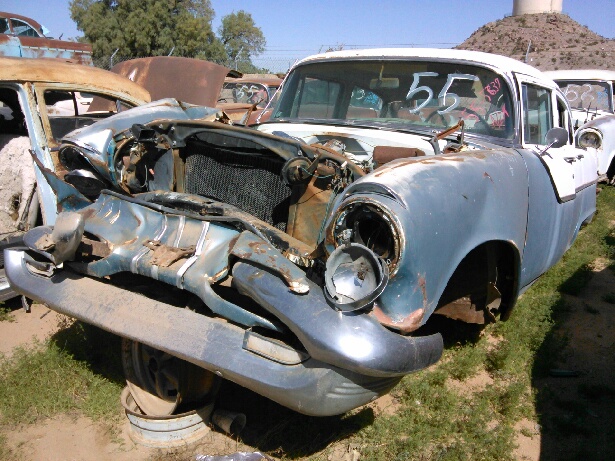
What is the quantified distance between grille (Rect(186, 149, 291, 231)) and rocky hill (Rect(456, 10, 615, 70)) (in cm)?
3271

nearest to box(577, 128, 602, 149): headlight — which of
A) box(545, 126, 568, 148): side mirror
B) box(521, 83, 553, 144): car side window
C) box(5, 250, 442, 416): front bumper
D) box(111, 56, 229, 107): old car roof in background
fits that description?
box(521, 83, 553, 144): car side window

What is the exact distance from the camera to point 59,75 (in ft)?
14.6

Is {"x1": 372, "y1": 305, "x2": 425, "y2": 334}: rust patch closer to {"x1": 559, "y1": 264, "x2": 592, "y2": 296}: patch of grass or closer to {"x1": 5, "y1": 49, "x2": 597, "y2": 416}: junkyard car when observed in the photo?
{"x1": 5, "y1": 49, "x2": 597, "y2": 416}: junkyard car

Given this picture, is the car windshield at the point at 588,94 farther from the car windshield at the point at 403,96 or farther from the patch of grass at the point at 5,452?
the patch of grass at the point at 5,452

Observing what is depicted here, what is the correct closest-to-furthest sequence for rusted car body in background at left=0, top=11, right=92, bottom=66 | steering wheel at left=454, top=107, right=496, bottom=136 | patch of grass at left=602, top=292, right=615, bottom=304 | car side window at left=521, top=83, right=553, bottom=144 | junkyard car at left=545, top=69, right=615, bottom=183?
steering wheel at left=454, top=107, right=496, bottom=136, car side window at left=521, top=83, right=553, bottom=144, patch of grass at left=602, top=292, right=615, bottom=304, junkyard car at left=545, top=69, right=615, bottom=183, rusted car body in background at left=0, top=11, right=92, bottom=66

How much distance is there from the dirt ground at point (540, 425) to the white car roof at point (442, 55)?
71.6 inches

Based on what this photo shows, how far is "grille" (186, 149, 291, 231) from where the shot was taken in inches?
113

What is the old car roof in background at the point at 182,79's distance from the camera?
777 cm

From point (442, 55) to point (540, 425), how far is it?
2289 mm

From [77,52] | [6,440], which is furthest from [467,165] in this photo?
[77,52]

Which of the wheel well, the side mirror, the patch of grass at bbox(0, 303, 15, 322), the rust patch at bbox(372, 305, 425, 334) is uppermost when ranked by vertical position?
the side mirror

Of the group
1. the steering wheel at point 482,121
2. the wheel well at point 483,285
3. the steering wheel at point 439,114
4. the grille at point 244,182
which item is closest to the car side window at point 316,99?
the steering wheel at point 439,114

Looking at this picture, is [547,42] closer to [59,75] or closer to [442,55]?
[442,55]

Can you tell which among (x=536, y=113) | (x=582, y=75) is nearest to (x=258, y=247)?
(x=536, y=113)
